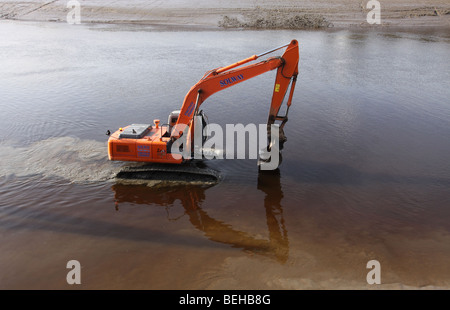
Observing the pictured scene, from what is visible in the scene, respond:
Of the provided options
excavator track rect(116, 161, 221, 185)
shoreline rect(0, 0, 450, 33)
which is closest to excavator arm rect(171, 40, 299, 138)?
excavator track rect(116, 161, 221, 185)

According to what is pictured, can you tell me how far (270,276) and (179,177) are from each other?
4.70 m

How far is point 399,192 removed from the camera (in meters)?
10.3

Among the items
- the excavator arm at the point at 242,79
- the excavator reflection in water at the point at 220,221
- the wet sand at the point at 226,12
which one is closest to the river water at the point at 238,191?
the excavator reflection in water at the point at 220,221

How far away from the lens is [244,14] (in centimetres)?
3459

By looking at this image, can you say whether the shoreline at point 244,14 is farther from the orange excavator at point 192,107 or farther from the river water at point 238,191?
the orange excavator at point 192,107

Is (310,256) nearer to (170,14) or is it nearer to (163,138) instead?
(163,138)

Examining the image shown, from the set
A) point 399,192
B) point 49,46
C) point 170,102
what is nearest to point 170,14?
point 49,46

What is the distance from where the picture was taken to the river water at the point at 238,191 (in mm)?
7551

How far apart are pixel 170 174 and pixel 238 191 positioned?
2.22m

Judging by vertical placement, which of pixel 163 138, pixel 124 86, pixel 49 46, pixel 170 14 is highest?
pixel 170 14

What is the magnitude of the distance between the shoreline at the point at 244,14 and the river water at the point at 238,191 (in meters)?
12.9

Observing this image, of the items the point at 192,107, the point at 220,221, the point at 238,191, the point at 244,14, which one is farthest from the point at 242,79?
the point at 244,14

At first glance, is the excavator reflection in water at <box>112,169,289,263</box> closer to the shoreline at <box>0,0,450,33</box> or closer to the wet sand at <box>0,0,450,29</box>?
the shoreline at <box>0,0,450,33</box>

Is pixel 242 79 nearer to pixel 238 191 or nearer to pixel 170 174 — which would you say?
pixel 238 191
